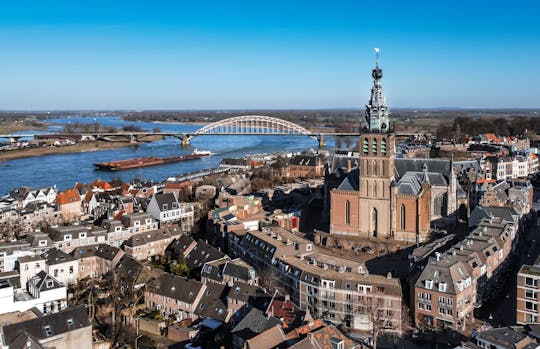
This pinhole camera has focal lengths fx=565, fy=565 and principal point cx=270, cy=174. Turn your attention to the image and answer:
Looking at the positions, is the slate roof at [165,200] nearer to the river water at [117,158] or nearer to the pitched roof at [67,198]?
the pitched roof at [67,198]

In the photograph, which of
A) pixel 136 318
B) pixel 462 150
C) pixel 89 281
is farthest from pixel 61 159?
pixel 136 318

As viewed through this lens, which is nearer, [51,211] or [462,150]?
→ [51,211]

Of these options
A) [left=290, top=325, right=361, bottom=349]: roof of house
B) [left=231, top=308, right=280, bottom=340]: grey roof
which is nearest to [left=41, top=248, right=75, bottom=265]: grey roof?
[left=231, top=308, right=280, bottom=340]: grey roof

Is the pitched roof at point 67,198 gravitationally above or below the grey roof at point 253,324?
above

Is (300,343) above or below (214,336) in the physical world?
above

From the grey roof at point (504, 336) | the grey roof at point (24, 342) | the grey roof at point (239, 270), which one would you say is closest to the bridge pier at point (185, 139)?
the grey roof at point (239, 270)

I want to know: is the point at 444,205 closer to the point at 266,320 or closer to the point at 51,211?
the point at 266,320

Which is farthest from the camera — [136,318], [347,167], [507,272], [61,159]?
[61,159]

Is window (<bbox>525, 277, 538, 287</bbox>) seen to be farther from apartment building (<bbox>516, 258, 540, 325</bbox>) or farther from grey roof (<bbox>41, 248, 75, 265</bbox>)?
grey roof (<bbox>41, 248, 75, 265</bbox>)
